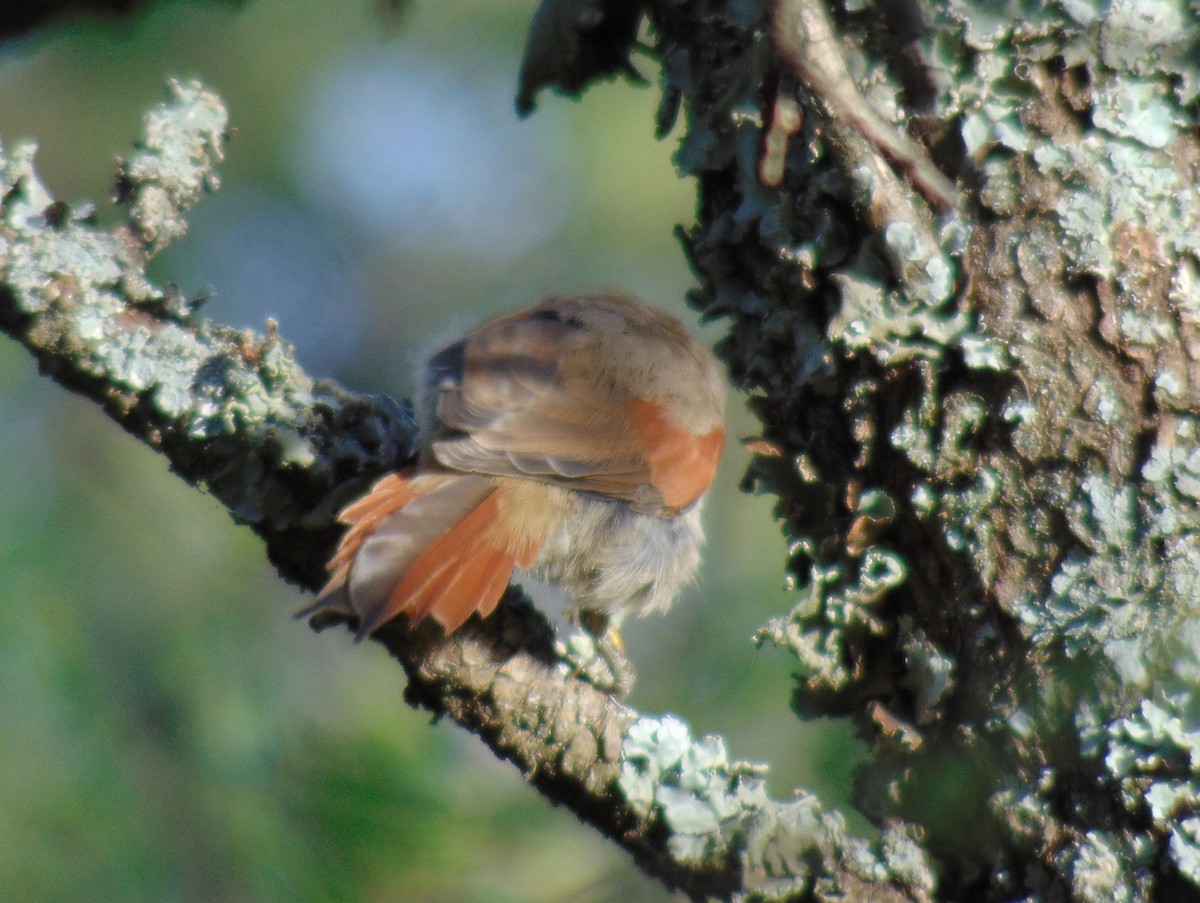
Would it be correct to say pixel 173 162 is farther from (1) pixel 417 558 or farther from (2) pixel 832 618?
(2) pixel 832 618

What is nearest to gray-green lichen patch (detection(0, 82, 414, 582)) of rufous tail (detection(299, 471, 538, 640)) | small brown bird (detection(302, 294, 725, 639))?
rufous tail (detection(299, 471, 538, 640))

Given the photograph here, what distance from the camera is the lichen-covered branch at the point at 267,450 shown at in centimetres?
174

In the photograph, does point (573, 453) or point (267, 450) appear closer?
point (267, 450)

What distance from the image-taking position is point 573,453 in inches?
115

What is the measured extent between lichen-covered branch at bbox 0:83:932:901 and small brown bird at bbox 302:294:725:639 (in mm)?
265

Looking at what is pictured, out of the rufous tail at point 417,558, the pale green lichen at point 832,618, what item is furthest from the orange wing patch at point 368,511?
the pale green lichen at point 832,618

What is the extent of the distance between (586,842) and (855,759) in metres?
0.65

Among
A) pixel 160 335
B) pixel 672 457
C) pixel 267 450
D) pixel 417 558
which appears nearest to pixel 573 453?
pixel 672 457

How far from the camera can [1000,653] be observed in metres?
1.63

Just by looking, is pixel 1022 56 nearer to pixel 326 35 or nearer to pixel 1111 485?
pixel 1111 485

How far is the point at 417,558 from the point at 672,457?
1.13m

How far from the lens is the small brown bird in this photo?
249cm

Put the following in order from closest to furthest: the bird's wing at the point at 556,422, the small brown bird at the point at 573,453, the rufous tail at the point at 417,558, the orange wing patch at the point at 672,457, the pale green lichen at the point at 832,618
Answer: the pale green lichen at the point at 832,618
the rufous tail at the point at 417,558
the small brown bird at the point at 573,453
the bird's wing at the point at 556,422
the orange wing patch at the point at 672,457

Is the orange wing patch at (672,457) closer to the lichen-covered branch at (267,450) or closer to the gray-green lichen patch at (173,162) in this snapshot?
the lichen-covered branch at (267,450)
